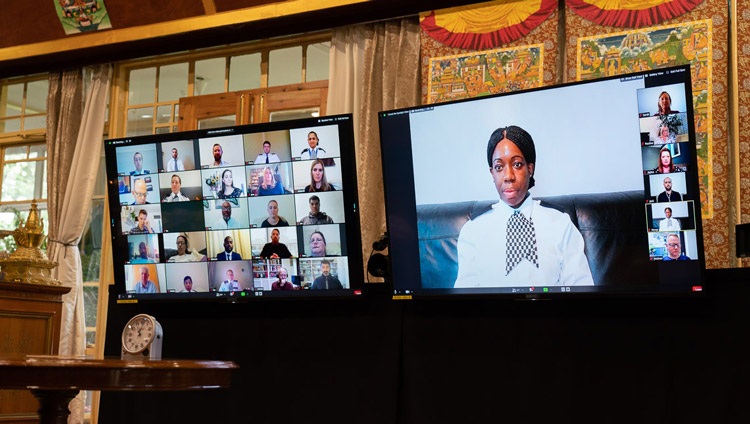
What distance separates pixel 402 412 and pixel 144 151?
6.25ft

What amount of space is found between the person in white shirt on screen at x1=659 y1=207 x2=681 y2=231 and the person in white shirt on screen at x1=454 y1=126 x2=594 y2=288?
0.32 m

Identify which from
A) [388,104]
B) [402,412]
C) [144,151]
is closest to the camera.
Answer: [402,412]

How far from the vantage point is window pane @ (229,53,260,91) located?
595 cm

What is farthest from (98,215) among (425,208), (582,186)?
(582,186)

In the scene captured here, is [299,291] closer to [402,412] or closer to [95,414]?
[402,412]

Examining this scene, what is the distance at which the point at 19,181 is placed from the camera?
6.77 meters

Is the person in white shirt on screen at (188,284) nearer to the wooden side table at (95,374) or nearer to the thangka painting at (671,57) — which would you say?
the wooden side table at (95,374)

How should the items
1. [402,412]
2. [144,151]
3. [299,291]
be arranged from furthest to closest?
[144,151]
[299,291]
[402,412]

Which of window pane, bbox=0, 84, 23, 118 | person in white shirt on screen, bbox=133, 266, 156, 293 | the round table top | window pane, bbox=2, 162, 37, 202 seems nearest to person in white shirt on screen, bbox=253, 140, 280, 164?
person in white shirt on screen, bbox=133, 266, 156, 293

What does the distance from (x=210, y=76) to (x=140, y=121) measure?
2.29ft

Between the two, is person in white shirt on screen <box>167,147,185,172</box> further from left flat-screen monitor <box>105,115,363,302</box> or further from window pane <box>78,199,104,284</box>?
window pane <box>78,199,104,284</box>

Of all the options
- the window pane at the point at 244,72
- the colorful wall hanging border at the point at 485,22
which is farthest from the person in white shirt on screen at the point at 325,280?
the window pane at the point at 244,72

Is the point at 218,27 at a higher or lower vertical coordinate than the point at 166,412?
higher

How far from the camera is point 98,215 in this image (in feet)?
21.1
